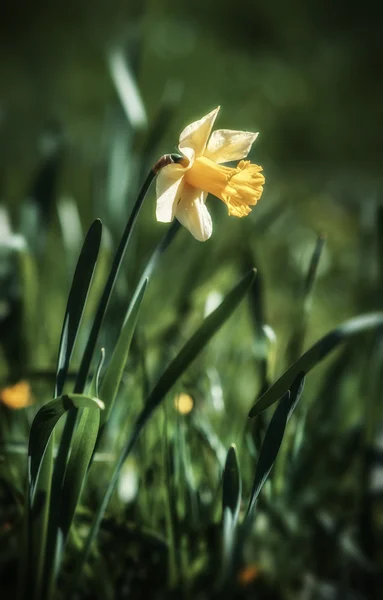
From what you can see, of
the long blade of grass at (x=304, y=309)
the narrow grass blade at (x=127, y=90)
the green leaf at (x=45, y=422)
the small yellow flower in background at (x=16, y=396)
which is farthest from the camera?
the narrow grass blade at (x=127, y=90)

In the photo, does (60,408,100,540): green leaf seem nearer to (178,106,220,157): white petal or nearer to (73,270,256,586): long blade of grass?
(73,270,256,586): long blade of grass

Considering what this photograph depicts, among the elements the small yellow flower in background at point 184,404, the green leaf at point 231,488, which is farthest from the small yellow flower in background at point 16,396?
the green leaf at point 231,488

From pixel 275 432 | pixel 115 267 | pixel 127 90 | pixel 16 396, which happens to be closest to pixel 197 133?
pixel 115 267

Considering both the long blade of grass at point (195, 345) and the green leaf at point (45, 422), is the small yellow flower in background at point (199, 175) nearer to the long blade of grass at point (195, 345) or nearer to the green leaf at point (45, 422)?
the long blade of grass at point (195, 345)

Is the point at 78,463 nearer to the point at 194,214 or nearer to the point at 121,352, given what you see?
the point at 121,352

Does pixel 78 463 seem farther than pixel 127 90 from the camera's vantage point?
No

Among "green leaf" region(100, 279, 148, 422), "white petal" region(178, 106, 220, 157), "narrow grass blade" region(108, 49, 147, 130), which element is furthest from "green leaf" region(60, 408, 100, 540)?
"narrow grass blade" region(108, 49, 147, 130)
